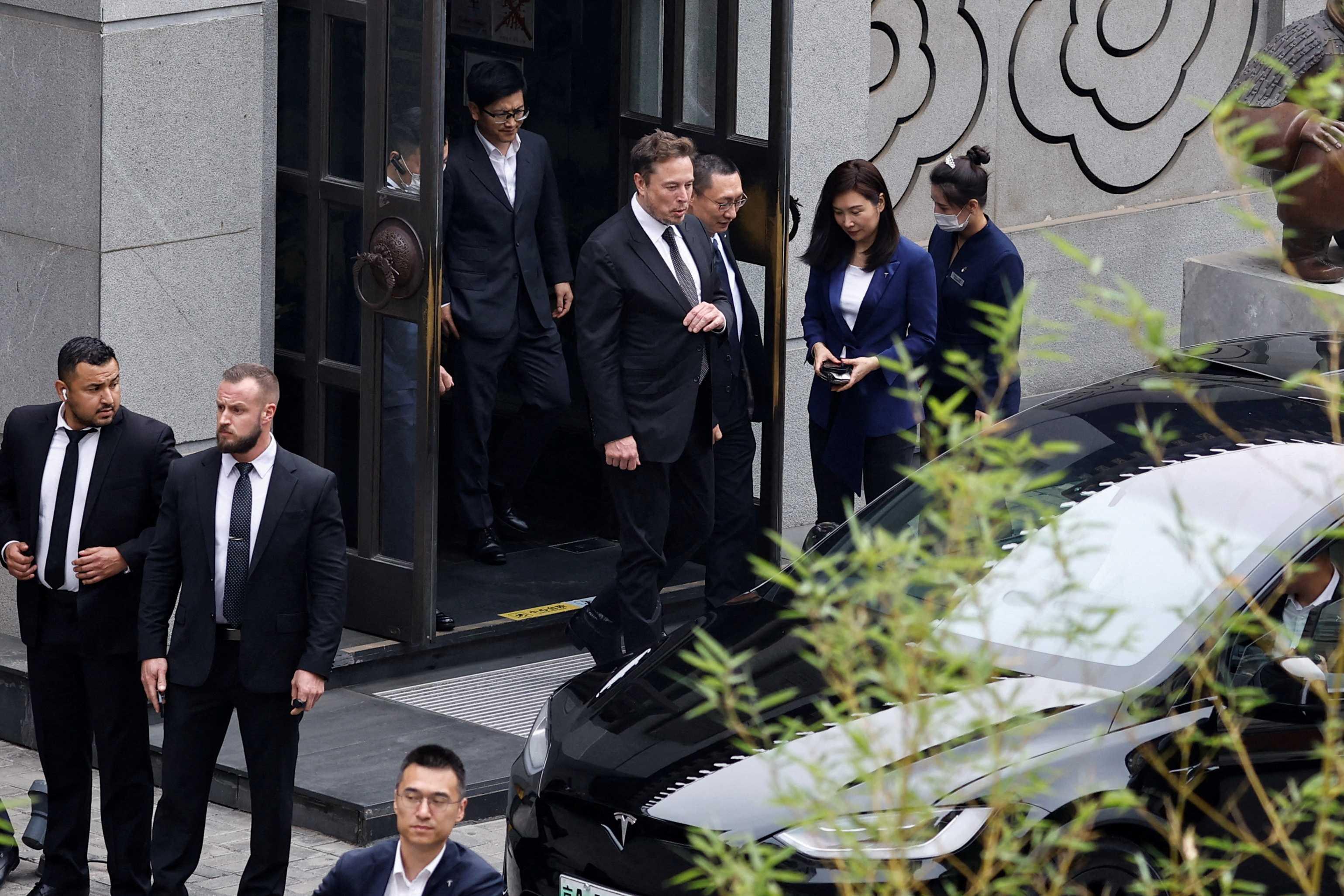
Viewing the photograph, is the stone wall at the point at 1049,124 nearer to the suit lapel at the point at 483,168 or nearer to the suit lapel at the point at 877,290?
the suit lapel at the point at 483,168

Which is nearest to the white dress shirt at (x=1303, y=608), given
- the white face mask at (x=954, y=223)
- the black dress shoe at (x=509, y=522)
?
the white face mask at (x=954, y=223)

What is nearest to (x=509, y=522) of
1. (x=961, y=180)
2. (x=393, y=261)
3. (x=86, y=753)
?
(x=393, y=261)

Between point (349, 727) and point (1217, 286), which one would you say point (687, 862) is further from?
point (1217, 286)

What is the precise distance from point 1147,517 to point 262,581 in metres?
2.52

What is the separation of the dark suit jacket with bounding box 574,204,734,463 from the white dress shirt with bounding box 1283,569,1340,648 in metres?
2.98

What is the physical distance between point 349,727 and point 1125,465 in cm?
329

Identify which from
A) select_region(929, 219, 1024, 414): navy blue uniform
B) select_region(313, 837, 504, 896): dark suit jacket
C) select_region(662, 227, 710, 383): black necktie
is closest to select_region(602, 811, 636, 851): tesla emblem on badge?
select_region(313, 837, 504, 896): dark suit jacket

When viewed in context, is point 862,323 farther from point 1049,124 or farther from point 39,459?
point 1049,124

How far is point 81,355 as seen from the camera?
20.6ft

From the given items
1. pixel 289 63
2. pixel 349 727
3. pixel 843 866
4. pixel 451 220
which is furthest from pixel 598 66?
pixel 843 866

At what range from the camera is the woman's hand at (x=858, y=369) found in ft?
26.6

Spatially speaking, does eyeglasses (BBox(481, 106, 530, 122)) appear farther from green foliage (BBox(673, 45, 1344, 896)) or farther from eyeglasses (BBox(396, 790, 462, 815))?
eyeglasses (BBox(396, 790, 462, 815))

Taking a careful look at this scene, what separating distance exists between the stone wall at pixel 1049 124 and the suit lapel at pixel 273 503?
14.8ft

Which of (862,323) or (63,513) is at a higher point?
(862,323)
